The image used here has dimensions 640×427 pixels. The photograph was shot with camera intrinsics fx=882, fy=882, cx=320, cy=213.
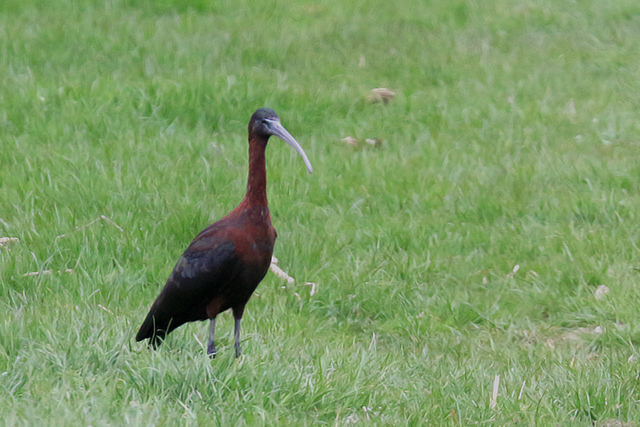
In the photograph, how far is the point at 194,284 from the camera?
167 inches

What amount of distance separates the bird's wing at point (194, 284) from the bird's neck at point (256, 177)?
244 mm

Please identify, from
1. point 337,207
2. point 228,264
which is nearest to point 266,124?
point 228,264

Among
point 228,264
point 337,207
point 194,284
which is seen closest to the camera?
point 228,264

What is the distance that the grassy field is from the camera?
381 centimetres

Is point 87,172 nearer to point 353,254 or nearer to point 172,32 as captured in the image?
point 353,254

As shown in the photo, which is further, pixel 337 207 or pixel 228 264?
pixel 337 207

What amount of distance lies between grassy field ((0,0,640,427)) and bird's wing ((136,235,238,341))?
0.44 feet

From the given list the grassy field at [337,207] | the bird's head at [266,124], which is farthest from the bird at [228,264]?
the grassy field at [337,207]

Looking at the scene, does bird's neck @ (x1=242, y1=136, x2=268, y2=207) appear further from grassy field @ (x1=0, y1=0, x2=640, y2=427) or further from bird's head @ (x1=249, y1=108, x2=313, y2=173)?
grassy field @ (x1=0, y1=0, x2=640, y2=427)

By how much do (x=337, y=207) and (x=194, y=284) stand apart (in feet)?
9.03

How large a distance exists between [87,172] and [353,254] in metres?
2.18

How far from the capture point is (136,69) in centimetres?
908

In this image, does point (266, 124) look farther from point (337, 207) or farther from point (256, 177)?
point (337, 207)

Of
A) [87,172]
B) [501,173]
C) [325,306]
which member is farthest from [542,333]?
[87,172]
